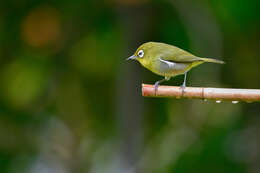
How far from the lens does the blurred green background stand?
16.5 ft

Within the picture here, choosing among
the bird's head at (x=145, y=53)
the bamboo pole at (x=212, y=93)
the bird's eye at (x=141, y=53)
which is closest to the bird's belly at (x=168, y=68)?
the bird's head at (x=145, y=53)

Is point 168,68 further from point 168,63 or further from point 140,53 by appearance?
point 140,53

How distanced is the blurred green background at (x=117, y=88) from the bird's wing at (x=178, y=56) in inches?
68.2

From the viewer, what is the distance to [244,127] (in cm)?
525

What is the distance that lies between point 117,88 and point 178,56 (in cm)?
249

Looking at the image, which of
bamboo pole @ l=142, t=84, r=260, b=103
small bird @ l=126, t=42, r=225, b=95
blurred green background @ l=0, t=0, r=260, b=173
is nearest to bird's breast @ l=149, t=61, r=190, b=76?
small bird @ l=126, t=42, r=225, b=95

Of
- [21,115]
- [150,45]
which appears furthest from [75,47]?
[150,45]

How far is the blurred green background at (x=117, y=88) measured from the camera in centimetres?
503

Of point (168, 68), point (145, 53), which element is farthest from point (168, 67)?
point (145, 53)

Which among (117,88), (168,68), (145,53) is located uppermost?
(145,53)

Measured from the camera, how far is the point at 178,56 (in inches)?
115

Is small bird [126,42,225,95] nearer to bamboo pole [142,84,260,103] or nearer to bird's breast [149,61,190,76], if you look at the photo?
bird's breast [149,61,190,76]

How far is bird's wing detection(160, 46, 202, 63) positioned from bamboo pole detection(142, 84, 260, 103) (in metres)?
0.68

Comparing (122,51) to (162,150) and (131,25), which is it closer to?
(131,25)
